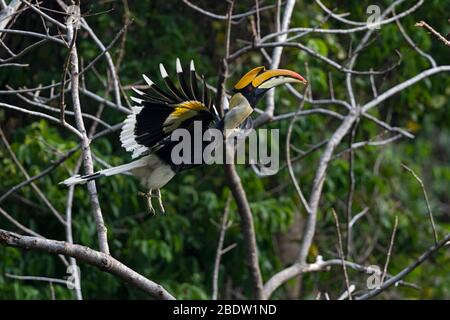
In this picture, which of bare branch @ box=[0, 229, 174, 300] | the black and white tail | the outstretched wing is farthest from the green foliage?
bare branch @ box=[0, 229, 174, 300]

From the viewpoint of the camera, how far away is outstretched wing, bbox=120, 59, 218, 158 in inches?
117

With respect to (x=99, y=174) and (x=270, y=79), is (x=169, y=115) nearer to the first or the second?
(x=99, y=174)

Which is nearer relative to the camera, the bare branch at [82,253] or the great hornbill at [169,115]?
the bare branch at [82,253]

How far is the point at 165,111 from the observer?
119 inches

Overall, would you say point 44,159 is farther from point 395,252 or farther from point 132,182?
point 395,252

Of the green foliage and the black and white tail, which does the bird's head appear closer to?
the black and white tail

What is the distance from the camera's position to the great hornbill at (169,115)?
9.77 feet

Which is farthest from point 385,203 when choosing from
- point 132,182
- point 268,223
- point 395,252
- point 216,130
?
point 216,130

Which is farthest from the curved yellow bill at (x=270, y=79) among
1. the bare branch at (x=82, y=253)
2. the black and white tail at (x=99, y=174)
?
the bare branch at (x=82, y=253)

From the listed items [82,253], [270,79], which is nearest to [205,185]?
[270,79]

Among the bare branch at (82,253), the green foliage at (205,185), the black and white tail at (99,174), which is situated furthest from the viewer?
the green foliage at (205,185)

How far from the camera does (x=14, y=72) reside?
4812 millimetres

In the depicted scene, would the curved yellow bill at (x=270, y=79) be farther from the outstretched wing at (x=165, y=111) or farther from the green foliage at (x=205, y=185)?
the green foliage at (x=205, y=185)
